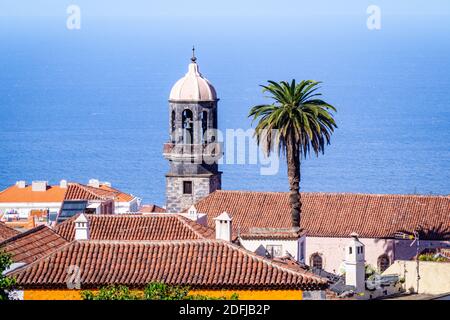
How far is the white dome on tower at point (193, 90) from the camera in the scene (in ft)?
279

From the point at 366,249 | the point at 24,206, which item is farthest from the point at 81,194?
the point at 24,206

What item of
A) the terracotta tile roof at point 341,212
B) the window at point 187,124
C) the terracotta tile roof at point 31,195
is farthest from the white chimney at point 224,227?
the terracotta tile roof at point 31,195

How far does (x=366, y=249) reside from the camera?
263 ft

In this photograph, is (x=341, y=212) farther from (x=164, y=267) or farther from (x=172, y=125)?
(x=164, y=267)

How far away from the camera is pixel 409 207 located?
82.1m

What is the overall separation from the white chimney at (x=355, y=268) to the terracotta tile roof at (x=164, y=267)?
10.1 meters

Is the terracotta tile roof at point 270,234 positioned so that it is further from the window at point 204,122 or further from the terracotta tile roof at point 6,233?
the window at point 204,122

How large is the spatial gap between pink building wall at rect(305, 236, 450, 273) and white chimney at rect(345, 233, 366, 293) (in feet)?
58.3

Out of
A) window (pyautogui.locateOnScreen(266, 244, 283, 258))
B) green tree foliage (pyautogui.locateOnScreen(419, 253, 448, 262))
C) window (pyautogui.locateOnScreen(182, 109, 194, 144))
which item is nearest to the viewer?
green tree foliage (pyautogui.locateOnScreen(419, 253, 448, 262))

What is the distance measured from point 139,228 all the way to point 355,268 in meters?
7.61

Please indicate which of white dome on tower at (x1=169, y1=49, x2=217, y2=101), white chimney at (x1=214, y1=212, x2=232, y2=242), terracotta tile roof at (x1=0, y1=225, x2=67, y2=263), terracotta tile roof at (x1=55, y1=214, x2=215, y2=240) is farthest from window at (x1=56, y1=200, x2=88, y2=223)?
white chimney at (x1=214, y1=212, x2=232, y2=242)

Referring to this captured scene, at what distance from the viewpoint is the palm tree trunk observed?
75000 millimetres

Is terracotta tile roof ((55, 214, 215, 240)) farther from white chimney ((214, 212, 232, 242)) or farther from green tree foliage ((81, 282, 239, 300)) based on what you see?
green tree foliage ((81, 282, 239, 300))

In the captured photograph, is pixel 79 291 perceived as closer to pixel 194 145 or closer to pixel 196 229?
pixel 196 229
